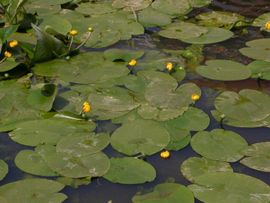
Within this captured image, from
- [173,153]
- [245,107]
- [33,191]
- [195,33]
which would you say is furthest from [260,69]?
[33,191]

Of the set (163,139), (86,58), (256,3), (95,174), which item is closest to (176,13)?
(256,3)

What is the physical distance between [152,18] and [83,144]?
136 centimetres

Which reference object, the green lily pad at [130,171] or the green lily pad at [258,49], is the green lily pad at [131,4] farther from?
the green lily pad at [130,171]

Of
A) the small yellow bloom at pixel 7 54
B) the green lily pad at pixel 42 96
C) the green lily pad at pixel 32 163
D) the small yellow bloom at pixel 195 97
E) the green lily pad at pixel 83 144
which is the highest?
the small yellow bloom at pixel 7 54

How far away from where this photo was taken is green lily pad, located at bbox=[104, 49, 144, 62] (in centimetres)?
272

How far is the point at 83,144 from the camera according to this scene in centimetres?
208

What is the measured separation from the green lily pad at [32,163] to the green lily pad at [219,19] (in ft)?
5.11

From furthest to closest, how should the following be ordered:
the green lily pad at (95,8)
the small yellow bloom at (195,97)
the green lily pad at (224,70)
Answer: the green lily pad at (95,8) → the green lily pad at (224,70) → the small yellow bloom at (195,97)

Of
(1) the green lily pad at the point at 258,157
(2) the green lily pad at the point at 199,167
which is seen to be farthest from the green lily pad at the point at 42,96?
(1) the green lily pad at the point at 258,157

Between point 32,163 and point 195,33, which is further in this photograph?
point 195,33

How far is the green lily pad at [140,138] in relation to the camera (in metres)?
2.07

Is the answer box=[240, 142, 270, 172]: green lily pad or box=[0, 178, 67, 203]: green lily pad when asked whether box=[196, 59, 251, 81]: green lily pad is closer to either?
box=[240, 142, 270, 172]: green lily pad

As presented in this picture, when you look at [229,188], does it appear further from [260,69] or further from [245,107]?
[260,69]

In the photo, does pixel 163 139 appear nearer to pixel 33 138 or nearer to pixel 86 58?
pixel 33 138
